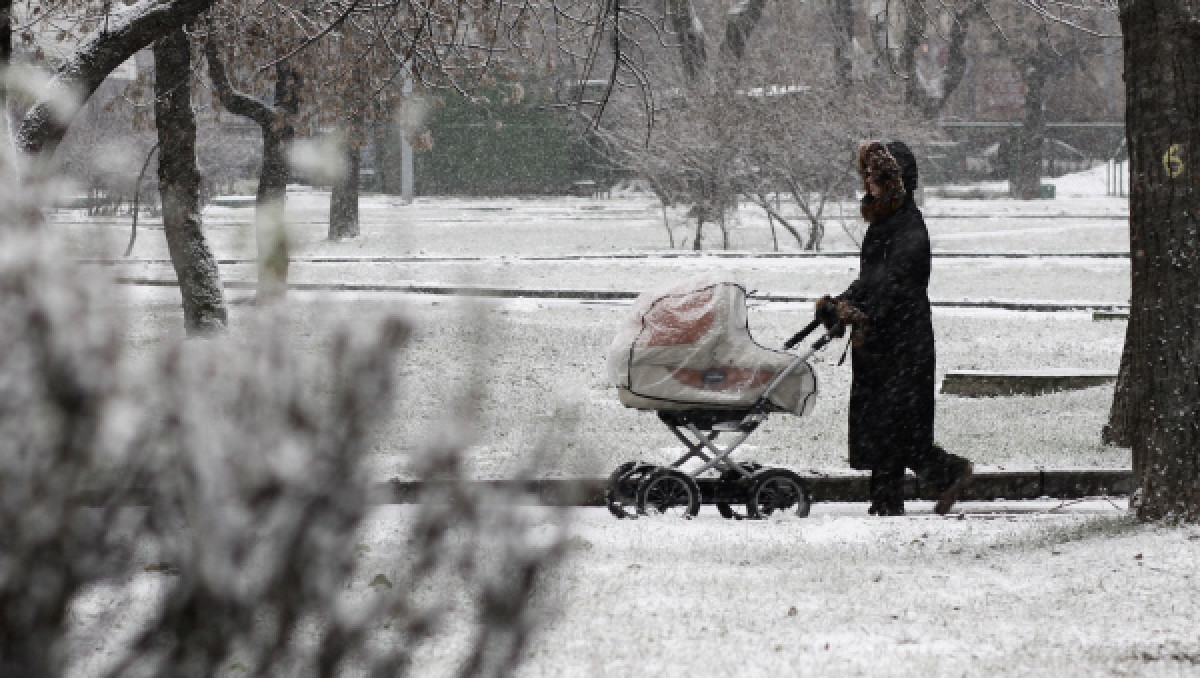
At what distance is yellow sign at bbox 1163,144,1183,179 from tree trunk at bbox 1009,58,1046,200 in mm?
49890

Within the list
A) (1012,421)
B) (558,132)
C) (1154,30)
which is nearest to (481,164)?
(558,132)

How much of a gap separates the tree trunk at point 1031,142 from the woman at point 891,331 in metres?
48.9

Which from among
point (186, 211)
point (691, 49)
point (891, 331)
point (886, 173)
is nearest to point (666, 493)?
point (891, 331)

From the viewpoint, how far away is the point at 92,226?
117 inches

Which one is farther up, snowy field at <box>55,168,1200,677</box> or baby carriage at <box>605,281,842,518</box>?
baby carriage at <box>605,281,842,518</box>

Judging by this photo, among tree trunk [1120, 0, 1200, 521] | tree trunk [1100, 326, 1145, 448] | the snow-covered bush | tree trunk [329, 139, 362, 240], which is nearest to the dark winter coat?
tree trunk [1120, 0, 1200, 521]

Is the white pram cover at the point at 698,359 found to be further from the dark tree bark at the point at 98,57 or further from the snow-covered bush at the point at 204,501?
the snow-covered bush at the point at 204,501

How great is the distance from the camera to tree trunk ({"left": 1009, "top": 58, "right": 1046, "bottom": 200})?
53.8 metres

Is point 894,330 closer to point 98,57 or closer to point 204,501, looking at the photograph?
point 98,57

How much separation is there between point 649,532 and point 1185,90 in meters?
2.75

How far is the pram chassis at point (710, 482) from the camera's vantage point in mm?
6891

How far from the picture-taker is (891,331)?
701cm

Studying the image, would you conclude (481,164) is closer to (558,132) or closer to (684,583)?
(558,132)

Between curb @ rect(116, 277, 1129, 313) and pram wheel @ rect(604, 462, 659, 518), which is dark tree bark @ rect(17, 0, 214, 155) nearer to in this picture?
pram wheel @ rect(604, 462, 659, 518)
